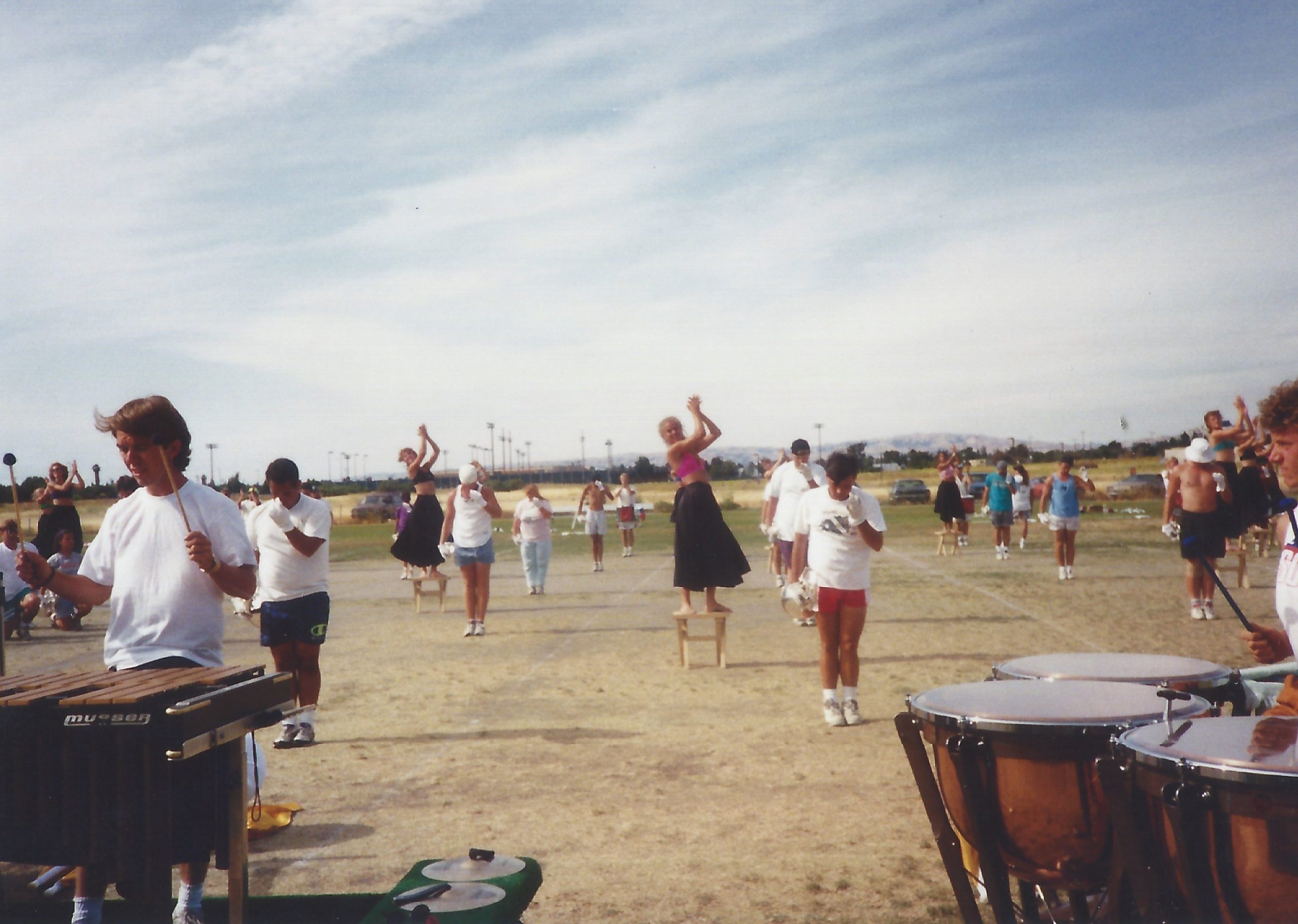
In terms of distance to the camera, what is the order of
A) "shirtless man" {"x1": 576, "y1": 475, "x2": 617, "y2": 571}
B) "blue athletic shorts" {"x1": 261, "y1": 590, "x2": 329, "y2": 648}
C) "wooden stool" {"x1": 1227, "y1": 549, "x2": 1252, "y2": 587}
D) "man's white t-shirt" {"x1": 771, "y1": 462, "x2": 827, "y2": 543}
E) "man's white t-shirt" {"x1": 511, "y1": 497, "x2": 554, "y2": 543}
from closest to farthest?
"blue athletic shorts" {"x1": 261, "y1": 590, "x2": 329, "y2": 648} < "man's white t-shirt" {"x1": 771, "y1": 462, "x2": 827, "y2": 543} < "wooden stool" {"x1": 1227, "y1": 549, "x2": 1252, "y2": 587} < "man's white t-shirt" {"x1": 511, "y1": 497, "x2": 554, "y2": 543} < "shirtless man" {"x1": 576, "y1": 475, "x2": 617, "y2": 571}

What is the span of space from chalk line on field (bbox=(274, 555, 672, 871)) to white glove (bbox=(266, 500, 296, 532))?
1.79 metres

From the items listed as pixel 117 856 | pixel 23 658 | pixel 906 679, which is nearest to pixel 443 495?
pixel 23 658

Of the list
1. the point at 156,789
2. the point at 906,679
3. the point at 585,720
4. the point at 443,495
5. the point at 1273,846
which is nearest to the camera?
the point at 1273,846

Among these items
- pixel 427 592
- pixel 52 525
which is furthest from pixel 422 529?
pixel 52 525

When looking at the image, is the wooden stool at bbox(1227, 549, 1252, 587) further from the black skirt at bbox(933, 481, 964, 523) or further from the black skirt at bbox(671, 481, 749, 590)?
the black skirt at bbox(671, 481, 749, 590)

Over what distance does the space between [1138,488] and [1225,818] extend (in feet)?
175

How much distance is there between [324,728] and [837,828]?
436 cm

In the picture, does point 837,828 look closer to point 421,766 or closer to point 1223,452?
point 421,766

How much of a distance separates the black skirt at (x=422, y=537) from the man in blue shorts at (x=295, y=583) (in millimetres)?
7019

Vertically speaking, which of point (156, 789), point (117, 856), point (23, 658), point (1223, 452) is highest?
point (1223, 452)

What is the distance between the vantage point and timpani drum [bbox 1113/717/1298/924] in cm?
260

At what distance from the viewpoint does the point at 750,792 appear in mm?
6227

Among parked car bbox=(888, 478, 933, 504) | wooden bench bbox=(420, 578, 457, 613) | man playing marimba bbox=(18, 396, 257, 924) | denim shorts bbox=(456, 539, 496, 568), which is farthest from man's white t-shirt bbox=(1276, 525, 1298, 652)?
parked car bbox=(888, 478, 933, 504)

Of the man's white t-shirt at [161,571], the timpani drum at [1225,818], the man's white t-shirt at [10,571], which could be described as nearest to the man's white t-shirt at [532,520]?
the man's white t-shirt at [10,571]
